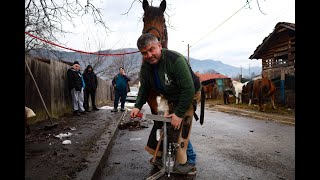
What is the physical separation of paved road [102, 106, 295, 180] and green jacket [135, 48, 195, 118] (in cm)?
107

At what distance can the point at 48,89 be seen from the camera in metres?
8.73

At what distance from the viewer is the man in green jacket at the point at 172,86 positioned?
3.27 meters

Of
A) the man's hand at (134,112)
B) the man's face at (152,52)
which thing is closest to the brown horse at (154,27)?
the man's hand at (134,112)

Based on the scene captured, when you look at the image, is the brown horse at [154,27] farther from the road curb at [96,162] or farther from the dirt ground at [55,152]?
the dirt ground at [55,152]

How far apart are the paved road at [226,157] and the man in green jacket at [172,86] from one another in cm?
37

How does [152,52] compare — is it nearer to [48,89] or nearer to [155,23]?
[155,23]

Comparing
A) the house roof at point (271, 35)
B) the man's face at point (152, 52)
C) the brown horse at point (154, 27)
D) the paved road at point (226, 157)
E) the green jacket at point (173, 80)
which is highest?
the house roof at point (271, 35)

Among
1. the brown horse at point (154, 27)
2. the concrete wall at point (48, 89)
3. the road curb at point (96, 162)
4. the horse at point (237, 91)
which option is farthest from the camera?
the horse at point (237, 91)

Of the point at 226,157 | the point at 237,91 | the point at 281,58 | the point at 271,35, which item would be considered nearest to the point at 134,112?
the point at 226,157

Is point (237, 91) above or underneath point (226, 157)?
above

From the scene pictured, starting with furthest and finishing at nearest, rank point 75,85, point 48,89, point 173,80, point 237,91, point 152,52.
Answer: point 237,91, point 75,85, point 48,89, point 173,80, point 152,52

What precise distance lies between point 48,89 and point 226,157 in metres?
6.42

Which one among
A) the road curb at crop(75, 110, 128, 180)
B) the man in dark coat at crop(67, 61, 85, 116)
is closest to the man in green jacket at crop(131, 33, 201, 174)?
the road curb at crop(75, 110, 128, 180)

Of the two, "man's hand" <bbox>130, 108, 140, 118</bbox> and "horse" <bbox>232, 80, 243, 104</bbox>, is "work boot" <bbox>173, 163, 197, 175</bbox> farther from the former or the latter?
"horse" <bbox>232, 80, 243, 104</bbox>
